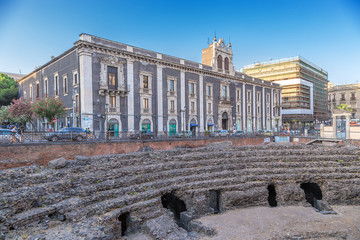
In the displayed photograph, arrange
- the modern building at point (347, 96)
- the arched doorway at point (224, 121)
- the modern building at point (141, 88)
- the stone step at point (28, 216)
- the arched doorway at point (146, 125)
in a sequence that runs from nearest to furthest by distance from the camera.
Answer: the stone step at point (28, 216), the modern building at point (141, 88), the arched doorway at point (146, 125), the arched doorway at point (224, 121), the modern building at point (347, 96)

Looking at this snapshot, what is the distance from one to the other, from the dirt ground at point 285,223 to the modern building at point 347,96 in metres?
71.0

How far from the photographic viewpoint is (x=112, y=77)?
29172 mm

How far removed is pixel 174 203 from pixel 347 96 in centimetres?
7942

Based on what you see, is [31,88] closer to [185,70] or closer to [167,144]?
[185,70]

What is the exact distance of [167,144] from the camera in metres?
24.8

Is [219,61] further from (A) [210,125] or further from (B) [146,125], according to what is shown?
(B) [146,125]

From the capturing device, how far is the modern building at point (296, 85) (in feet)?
196

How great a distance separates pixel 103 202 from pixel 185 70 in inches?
1163

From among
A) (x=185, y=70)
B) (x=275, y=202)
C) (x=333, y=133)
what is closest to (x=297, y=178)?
(x=275, y=202)

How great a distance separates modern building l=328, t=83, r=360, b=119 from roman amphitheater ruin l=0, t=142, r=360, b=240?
213ft

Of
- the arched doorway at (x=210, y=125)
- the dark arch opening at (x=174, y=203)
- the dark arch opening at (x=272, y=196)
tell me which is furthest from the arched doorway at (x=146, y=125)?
the dark arch opening at (x=272, y=196)

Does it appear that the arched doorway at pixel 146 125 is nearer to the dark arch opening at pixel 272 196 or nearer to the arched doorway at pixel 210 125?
the arched doorway at pixel 210 125

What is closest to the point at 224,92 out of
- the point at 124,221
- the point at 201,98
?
the point at 201,98

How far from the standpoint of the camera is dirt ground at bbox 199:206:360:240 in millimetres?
9914
